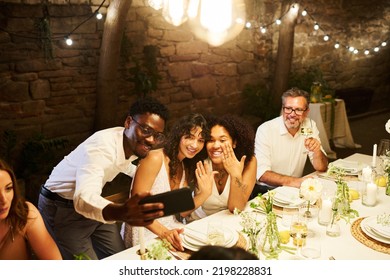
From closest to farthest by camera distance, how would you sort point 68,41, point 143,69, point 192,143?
point 192,143, point 68,41, point 143,69

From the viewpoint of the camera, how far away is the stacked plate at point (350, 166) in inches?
103

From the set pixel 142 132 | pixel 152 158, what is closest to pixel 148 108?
pixel 142 132

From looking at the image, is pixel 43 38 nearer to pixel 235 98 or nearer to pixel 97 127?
pixel 97 127

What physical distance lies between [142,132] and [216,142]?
19.5 inches

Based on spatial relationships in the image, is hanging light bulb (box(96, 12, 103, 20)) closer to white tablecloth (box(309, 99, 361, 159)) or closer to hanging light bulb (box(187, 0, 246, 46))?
hanging light bulb (box(187, 0, 246, 46))

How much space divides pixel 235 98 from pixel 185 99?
0.96 meters

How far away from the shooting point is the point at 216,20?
340 cm

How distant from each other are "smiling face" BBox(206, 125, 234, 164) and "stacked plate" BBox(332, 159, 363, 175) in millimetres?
794

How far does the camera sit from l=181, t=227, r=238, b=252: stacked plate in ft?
5.56

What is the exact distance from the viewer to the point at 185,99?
Answer: 5.23 metres

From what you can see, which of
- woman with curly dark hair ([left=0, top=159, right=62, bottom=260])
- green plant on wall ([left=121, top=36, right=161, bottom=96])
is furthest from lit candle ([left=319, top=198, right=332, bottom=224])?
green plant on wall ([left=121, top=36, right=161, bottom=96])

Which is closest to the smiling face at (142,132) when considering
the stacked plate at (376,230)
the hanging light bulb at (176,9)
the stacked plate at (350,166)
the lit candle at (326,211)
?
the lit candle at (326,211)

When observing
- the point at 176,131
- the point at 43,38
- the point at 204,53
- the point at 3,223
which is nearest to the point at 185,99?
the point at 204,53

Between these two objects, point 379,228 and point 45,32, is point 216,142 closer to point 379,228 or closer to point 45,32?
point 379,228
